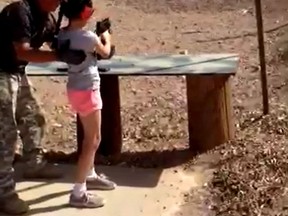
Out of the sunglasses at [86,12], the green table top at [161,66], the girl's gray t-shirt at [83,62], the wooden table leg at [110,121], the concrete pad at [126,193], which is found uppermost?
the sunglasses at [86,12]

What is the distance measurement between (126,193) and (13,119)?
36.2 inches

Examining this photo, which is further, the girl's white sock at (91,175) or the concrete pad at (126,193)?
the girl's white sock at (91,175)

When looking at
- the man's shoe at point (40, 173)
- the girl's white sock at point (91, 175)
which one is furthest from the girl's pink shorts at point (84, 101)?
the man's shoe at point (40, 173)

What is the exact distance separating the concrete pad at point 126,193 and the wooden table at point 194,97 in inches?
15.2

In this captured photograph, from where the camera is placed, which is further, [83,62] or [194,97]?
[194,97]

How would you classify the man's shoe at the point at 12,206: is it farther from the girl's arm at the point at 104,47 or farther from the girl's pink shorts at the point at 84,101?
the girl's arm at the point at 104,47

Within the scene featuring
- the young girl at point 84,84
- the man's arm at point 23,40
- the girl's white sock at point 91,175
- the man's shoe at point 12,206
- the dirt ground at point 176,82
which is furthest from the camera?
the dirt ground at point 176,82

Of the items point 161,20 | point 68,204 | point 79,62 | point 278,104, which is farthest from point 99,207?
point 161,20

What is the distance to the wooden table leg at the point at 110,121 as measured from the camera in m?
6.09

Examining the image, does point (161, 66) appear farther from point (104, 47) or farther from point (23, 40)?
point (23, 40)

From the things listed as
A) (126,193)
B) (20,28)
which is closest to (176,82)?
(126,193)

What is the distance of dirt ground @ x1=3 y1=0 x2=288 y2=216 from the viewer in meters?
6.55

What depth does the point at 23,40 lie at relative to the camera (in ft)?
15.6

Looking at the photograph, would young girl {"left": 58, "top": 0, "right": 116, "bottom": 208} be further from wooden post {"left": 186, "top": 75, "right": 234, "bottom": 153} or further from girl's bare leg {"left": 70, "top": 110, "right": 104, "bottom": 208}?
wooden post {"left": 186, "top": 75, "right": 234, "bottom": 153}
